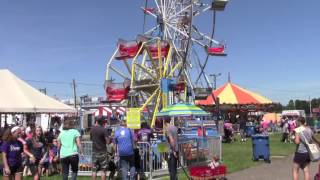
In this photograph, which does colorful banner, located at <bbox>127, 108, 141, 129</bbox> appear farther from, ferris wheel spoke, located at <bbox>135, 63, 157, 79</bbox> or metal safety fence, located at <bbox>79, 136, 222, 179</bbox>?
ferris wheel spoke, located at <bbox>135, 63, 157, 79</bbox>

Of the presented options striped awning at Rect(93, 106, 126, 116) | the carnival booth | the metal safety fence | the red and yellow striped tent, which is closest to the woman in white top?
the metal safety fence

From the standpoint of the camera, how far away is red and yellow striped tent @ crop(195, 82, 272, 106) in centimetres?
4269

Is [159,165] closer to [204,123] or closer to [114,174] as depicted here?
[114,174]

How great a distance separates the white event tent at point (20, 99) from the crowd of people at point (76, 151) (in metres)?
4.08

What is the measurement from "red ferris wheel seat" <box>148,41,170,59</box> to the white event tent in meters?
11.3

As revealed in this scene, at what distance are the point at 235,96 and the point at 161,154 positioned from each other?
28676 mm

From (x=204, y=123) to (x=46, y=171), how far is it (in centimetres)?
952

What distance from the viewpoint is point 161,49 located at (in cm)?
3123

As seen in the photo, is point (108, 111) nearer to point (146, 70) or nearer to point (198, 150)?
point (146, 70)

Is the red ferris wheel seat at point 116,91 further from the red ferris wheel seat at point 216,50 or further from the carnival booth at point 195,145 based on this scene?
the carnival booth at point 195,145

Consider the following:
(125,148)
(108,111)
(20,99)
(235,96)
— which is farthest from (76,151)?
(108,111)

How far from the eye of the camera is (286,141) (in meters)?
31.4

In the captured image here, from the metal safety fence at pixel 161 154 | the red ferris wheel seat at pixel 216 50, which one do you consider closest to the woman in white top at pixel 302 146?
the metal safety fence at pixel 161 154

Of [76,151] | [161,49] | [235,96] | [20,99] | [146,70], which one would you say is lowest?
[76,151]
